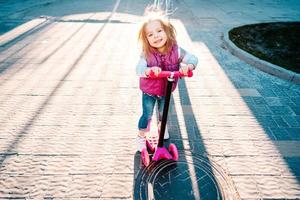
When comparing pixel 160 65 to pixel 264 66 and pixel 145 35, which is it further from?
pixel 264 66

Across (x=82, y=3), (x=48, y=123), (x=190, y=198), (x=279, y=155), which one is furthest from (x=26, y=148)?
(x=82, y=3)

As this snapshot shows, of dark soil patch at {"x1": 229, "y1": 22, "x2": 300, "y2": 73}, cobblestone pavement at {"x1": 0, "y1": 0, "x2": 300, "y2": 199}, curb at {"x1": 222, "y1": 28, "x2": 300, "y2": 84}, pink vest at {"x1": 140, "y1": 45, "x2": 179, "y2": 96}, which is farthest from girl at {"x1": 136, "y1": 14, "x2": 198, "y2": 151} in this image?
dark soil patch at {"x1": 229, "y1": 22, "x2": 300, "y2": 73}

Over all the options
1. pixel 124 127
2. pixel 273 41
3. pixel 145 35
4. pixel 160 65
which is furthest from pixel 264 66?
pixel 145 35

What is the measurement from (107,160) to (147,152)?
49cm

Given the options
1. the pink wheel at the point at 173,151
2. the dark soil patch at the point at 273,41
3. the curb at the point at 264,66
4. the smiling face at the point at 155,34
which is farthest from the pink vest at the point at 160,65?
the dark soil patch at the point at 273,41

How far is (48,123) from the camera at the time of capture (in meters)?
4.08

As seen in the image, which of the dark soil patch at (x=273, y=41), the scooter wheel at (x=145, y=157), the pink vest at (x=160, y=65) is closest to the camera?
the pink vest at (x=160, y=65)

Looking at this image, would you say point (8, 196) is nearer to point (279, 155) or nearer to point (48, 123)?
point (48, 123)

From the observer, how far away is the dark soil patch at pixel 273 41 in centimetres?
625

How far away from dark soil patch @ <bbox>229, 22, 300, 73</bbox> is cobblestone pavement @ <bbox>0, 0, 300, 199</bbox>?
599mm

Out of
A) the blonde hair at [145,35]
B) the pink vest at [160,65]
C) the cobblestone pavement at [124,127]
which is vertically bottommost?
the cobblestone pavement at [124,127]

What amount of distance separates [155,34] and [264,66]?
402cm

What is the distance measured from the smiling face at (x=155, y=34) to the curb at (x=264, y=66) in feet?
12.2

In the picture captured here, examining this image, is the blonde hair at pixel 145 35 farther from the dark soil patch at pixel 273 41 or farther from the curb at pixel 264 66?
the dark soil patch at pixel 273 41
